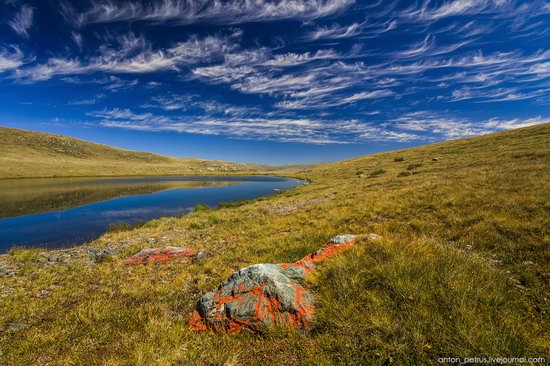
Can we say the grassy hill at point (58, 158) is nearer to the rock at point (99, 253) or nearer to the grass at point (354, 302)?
the rock at point (99, 253)

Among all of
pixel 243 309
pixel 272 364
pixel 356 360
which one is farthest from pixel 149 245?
pixel 356 360

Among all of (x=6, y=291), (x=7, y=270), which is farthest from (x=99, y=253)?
(x=6, y=291)

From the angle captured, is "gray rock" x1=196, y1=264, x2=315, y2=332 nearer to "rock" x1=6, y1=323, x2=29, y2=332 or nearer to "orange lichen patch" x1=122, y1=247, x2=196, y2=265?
"rock" x1=6, y1=323, x2=29, y2=332

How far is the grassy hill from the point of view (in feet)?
306

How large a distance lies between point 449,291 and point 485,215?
853cm

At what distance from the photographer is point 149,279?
33.7ft

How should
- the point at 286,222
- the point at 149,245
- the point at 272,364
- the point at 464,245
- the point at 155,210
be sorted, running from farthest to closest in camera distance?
the point at 155,210 → the point at 286,222 → the point at 149,245 → the point at 464,245 → the point at 272,364

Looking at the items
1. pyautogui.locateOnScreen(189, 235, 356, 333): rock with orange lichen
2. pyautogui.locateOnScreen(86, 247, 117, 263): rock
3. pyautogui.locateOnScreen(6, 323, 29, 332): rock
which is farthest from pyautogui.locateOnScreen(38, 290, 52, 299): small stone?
pyautogui.locateOnScreen(189, 235, 356, 333): rock with orange lichen

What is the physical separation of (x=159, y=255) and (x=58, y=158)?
166 meters

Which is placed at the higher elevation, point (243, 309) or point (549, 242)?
point (549, 242)

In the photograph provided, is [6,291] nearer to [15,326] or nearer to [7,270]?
[7,270]

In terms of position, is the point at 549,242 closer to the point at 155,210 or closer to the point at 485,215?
the point at 485,215

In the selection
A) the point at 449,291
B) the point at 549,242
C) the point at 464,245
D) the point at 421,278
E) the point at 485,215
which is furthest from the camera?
the point at 485,215

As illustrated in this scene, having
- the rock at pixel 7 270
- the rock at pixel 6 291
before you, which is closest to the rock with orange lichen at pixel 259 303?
the rock at pixel 6 291
